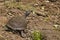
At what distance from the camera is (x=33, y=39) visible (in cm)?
541

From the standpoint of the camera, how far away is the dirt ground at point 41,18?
5559 mm

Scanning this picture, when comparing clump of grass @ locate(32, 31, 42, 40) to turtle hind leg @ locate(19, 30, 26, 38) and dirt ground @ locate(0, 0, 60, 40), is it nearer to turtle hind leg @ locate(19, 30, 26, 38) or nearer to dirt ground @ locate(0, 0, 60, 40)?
dirt ground @ locate(0, 0, 60, 40)

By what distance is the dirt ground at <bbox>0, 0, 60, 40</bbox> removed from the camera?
18.2ft

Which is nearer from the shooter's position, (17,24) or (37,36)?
(37,36)

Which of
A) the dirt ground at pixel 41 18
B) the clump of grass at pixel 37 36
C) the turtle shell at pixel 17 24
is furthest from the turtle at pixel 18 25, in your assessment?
the clump of grass at pixel 37 36

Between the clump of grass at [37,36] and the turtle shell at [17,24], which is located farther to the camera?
the turtle shell at [17,24]

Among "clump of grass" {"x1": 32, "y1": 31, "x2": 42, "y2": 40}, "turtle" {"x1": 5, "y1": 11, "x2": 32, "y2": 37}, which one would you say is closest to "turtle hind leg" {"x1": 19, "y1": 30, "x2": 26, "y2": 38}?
"turtle" {"x1": 5, "y1": 11, "x2": 32, "y2": 37}

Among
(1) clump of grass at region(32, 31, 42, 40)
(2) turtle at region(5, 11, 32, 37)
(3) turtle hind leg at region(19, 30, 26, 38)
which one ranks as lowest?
(3) turtle hind leg at region(19, 30, 26, 38)

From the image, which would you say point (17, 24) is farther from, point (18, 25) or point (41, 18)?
point (41, 18)

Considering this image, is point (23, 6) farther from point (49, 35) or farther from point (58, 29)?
point (49, 35)

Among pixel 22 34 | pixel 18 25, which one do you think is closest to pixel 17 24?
pixel 18 25

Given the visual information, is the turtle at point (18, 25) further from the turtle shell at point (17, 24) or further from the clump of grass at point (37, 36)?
the clump of grass at point (37, 36)

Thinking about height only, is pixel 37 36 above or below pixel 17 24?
below

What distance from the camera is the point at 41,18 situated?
6645 millimetres
